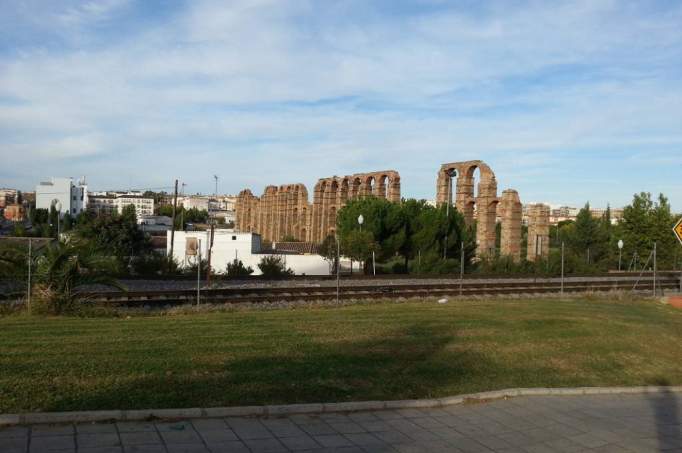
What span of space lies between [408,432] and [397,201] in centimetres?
4463

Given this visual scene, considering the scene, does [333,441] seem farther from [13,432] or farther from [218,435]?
[13,432]

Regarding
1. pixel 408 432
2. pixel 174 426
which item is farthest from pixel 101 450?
pixel 408 432

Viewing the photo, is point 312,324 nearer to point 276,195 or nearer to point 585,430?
point 585,430

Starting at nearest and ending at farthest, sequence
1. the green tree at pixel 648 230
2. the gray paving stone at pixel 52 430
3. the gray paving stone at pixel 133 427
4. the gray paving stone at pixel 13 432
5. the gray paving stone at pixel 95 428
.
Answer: the gray paving stone at pixel 13 432
the gray paving stone at pixel 52 430
the gray paving stone at pixel 95 428
the gray paving stone at pixel 133 427
the green tree at pixel 648 230

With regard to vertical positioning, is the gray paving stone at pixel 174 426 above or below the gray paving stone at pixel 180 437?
above

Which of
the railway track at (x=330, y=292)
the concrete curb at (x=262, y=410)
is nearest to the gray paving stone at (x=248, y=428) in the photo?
the concrete curb at (x=262, y=410)

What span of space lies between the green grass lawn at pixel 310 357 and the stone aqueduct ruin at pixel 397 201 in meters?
26.5

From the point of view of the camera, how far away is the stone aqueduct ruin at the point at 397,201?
154ft

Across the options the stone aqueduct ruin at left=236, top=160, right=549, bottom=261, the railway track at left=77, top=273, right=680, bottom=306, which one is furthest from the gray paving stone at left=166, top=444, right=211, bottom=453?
the stone aqueduct ruin at left=236, top=160, right=549, bottom=261

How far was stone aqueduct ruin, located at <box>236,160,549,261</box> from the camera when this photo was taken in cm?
4688

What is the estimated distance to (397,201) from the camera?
167 feet

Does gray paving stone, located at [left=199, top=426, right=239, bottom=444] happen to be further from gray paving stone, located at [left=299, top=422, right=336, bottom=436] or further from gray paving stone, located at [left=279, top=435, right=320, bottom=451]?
gray paving stone, located at [left=299, top=422, right=336, bottom=436]

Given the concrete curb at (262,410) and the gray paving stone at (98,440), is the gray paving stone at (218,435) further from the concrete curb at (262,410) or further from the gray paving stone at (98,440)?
the gray paving stone at (98,440)

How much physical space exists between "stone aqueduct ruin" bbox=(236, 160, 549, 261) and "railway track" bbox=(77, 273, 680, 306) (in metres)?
10.9
